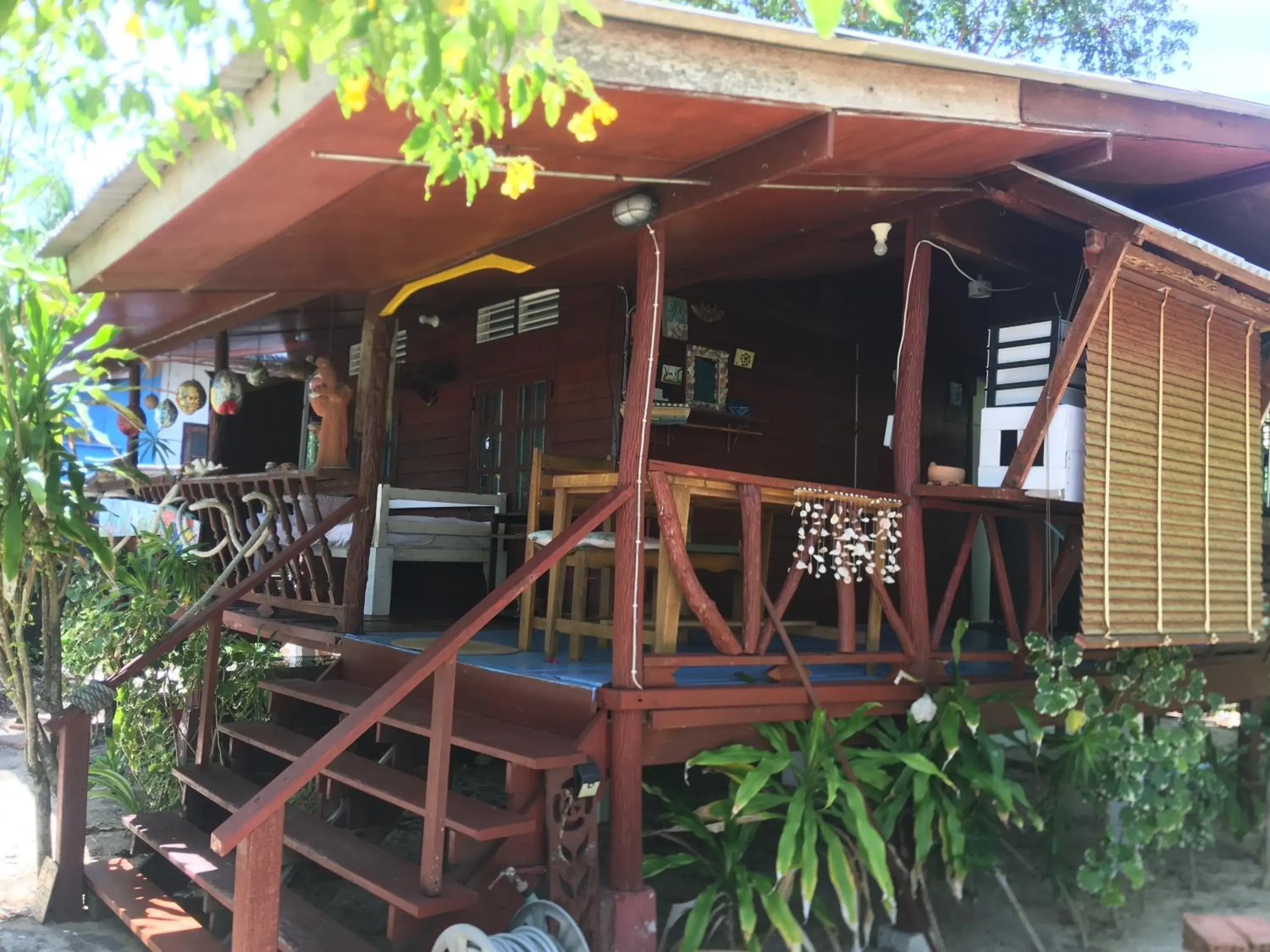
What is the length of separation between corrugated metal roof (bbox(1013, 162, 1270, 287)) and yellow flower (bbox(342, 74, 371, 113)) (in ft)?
9.37

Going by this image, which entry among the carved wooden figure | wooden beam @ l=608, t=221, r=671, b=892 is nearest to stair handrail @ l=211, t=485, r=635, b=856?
wooden beam @ l=608, t=221, r=671, b=892

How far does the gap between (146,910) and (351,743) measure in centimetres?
140

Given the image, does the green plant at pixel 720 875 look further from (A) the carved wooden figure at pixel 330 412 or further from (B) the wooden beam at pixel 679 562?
(A) the carved wooden figure at pixel 330 412

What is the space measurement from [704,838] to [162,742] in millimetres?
3479

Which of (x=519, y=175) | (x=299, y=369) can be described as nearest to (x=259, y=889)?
(x=519, y=175)

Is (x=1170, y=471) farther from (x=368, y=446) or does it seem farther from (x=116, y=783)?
(x=116, y=783)

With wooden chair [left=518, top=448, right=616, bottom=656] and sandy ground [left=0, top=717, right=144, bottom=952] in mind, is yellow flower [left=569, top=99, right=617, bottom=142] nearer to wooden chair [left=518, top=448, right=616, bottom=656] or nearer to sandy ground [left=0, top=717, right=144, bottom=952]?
wooden chair [left=518, top=448, right=616, bottom=656]

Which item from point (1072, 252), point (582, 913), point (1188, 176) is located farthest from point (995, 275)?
point (582, 913)

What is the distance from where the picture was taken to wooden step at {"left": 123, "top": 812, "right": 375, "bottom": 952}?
3.41m

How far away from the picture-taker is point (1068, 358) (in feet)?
13.6

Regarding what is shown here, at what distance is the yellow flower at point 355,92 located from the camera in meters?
2.53

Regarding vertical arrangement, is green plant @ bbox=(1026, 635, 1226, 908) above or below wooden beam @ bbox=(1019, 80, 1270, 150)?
below

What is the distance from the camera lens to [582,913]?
352 cm

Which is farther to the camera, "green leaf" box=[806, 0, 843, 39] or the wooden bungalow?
the wooden bungalow
